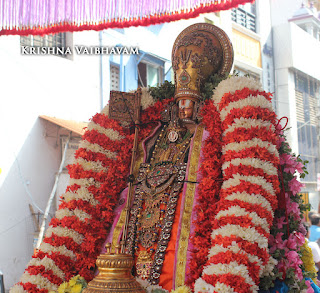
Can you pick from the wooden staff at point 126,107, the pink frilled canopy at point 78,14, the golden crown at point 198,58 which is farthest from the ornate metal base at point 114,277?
the pink frilled canopy at point 78,14

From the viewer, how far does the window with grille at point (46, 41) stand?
864cm

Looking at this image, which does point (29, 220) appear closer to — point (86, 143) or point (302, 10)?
point (86, 143)

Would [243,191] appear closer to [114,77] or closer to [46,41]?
[46,41]

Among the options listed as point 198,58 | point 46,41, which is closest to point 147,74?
point 46,41

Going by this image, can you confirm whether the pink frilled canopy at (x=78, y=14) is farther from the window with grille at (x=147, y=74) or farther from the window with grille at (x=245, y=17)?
the window with grille at (x=245, y=17)

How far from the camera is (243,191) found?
127 inches

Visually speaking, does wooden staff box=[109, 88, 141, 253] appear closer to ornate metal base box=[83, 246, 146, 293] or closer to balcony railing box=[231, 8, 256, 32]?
ornate metal base box=[83, 246, 146, 293]

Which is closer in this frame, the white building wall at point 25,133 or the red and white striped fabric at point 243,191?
the red and white striped fabric at point 243,191

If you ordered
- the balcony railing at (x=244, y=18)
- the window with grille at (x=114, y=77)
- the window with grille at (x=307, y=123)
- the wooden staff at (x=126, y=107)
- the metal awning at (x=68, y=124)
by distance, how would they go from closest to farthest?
the wooden staff at (x=126, y=107), the metal awning at (x=68, y=124), the window with grille at (x=114, y=77), the window with grille at (x=307, y=123), the balcony railing at (x=244, y=18)

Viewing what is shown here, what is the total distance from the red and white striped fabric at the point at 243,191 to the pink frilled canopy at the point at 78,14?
0.86 m

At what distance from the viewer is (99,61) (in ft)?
32.2

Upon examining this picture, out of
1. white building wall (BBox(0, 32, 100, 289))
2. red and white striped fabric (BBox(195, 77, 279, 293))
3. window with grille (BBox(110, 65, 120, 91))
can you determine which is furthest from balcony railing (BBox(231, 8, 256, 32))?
red and white striped fabric (BBox(195, 77, 279, 293))

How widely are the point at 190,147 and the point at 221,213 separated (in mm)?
845

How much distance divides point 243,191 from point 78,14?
2.10 metres
